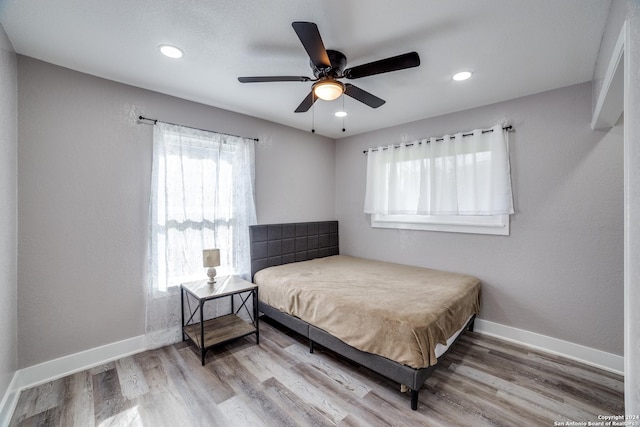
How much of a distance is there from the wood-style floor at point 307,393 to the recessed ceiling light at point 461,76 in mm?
2588

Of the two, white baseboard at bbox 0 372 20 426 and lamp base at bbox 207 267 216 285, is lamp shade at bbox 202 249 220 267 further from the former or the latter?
white baseboard at bbox 0 372 20 426

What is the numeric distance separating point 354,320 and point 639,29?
2.17 m

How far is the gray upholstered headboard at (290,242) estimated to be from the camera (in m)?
3.38

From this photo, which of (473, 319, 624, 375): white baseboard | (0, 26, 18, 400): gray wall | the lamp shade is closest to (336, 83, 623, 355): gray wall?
(473, 319, 624, 375): white baseboard

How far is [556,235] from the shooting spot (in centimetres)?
256

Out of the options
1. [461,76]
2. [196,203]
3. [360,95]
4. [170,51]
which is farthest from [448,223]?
[170,51]

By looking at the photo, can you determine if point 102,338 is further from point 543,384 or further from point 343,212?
point 543,384

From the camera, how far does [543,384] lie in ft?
6.93

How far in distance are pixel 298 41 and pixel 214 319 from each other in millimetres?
2842

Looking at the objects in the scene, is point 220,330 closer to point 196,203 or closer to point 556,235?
point 196,203

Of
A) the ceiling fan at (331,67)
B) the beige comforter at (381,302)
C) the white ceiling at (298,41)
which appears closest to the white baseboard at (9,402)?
the beige comforter at (381,302)

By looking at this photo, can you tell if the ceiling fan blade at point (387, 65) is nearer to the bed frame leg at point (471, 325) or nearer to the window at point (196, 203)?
the window at point (196, 203)

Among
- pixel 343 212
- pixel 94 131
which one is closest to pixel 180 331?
pixel 94 131

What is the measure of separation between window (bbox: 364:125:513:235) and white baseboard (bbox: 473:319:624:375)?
1.06 metres
